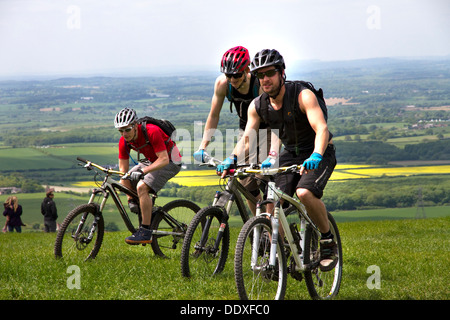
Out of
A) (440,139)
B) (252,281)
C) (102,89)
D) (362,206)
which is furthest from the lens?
(102,89)

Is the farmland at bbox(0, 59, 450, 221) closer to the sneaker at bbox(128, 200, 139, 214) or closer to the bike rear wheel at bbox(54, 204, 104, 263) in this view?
the sneaker at bbox(128, 200, 139, 214)

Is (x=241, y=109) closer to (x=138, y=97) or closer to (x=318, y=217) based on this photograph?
(x=318, y=217)

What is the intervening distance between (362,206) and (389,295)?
71.1m

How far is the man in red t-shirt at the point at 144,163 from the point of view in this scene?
8.04 metres

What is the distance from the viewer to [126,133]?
26.5 feet

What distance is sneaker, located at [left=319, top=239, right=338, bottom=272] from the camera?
5984 mm

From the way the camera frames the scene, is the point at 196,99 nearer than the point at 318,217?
No

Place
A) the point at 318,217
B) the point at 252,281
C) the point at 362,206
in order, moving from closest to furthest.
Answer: the point at 252,281 → the point at 318,217 → the point at 362,206

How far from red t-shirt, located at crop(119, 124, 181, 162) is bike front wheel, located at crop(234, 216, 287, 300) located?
11.5ft

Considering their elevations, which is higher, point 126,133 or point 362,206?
point 126,133

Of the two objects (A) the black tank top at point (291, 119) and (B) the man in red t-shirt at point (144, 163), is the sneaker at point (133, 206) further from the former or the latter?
(A) the black tank top at point (291, 119)

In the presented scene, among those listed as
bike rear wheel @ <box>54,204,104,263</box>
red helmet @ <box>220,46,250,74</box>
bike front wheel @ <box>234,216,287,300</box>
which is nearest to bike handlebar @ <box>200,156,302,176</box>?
bike front wheel @ <box>234,216,287,300</box>

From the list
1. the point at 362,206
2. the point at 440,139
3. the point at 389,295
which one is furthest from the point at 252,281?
the point at 440,139

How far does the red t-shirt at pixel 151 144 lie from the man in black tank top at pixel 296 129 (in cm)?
246
